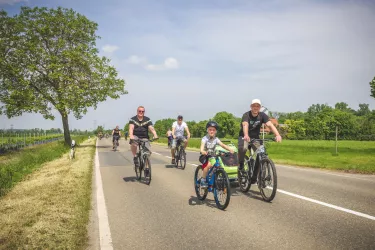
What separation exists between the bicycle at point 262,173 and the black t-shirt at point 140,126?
3.34 m

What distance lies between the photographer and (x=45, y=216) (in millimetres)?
4719

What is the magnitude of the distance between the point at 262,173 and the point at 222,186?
1.14 meters

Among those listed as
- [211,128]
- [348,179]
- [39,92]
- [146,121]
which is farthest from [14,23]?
[348,179]

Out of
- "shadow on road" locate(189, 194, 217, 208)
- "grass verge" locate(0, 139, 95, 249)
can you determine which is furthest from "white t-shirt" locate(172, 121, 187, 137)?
"shadow on road" locate(189, 194, 217, 208)

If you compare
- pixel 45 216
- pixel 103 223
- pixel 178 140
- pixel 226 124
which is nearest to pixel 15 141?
pixel 178 140

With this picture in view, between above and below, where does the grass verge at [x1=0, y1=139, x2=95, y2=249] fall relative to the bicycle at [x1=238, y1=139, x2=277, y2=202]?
below

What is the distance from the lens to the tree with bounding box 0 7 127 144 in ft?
84.1

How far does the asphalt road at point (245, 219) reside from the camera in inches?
147

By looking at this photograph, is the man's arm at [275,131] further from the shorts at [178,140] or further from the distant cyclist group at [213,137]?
the shorts at [178,140]

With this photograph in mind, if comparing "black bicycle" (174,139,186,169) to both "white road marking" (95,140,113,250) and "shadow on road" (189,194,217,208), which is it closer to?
"white road marking" (95,140,113,250)

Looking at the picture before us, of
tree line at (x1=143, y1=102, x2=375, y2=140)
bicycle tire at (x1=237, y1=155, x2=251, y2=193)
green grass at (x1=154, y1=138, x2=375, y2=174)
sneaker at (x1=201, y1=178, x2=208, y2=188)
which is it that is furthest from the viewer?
tree line at (x1=143, y1=102, x2=375, y2=140)

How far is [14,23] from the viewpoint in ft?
86.5

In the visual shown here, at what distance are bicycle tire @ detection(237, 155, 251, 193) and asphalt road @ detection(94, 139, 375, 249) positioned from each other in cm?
18

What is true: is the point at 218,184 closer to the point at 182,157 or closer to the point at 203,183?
the point at 203,183
